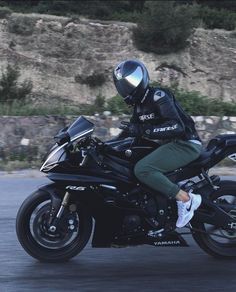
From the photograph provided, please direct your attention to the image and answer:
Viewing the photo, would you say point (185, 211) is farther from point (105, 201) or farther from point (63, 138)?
point (63, 138)

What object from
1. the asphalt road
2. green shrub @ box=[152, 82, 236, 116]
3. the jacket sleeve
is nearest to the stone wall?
green shrub @ box=[152, 82, 236, 116]

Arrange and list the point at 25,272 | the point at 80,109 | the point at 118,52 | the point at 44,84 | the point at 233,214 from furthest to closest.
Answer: the point at 118,52
the point at 44,84
the point at 80,109
the point at 233,214
the point at 25,272

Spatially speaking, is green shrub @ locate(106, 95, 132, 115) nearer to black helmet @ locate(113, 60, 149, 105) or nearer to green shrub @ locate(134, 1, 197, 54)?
black helmet @ locate(113, 60, 149, 105)

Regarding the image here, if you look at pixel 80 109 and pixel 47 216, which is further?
pixel 80 109

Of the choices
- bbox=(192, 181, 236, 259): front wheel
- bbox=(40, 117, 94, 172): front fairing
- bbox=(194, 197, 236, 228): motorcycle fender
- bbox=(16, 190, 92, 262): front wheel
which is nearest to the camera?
bbox=(40, 117, 94, 172): front fairing

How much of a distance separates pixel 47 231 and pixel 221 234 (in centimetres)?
158

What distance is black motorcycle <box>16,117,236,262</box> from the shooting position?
502 cm

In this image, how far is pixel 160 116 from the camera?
5043 millimetres

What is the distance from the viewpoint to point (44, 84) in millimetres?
32031

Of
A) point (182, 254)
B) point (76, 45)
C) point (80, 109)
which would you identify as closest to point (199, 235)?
point (182, 254)

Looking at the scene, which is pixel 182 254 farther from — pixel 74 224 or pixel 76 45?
pixel 76 45

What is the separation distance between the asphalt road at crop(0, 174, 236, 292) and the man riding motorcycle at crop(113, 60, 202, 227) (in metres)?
0.46

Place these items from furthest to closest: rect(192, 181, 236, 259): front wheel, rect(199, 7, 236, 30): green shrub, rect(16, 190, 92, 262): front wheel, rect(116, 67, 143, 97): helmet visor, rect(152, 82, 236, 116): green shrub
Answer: rect(199, 7, 236, 30): green shrub < rect(152, 82, 236, 116): green shrub < rect(192, 181, 236, 259): front wheel < rect(16, 190, 92, 262): front wheel < rect(116, 67, 143, 97): helmet visor

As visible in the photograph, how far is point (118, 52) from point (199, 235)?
29.8m
